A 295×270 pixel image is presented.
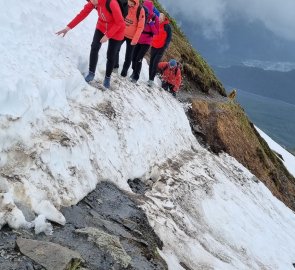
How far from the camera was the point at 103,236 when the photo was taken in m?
7.41

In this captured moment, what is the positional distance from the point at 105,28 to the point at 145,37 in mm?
3779

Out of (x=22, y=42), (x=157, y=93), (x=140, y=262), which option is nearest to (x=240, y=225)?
(x=157, y=93)

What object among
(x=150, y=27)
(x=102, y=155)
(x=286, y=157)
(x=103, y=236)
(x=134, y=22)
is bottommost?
(x=103, y=236)

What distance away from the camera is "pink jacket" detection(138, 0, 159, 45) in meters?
14.9

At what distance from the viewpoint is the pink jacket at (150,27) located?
49.0 feet

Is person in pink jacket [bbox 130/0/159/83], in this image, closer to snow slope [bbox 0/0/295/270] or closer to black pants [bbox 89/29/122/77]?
snow slope [bbox 0/0/295/270]

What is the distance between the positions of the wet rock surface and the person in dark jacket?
26.0 feet

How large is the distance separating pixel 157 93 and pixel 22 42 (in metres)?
7.03

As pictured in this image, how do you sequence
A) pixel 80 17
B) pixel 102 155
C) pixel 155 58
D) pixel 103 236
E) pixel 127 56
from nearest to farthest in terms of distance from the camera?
pixel 103 236
pixel 102 155
pixel 80 17
pixel 127 56
pixel 155 58

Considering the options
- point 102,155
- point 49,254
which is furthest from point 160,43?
point 49,254

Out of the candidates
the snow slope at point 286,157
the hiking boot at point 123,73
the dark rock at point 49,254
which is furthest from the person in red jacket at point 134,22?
the snow slope at point 286,157

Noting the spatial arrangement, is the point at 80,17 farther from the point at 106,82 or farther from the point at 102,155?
the point at 102,155

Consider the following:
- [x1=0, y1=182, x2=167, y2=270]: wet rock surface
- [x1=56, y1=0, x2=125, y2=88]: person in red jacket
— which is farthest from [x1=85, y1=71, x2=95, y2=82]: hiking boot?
[x1=0, y1=182, x2=167, y2=270]: wet rock surface

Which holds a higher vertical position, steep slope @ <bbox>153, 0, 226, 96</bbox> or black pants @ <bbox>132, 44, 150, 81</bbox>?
steep slope @ <bbox>153, 0, 226, 96</bbox>
